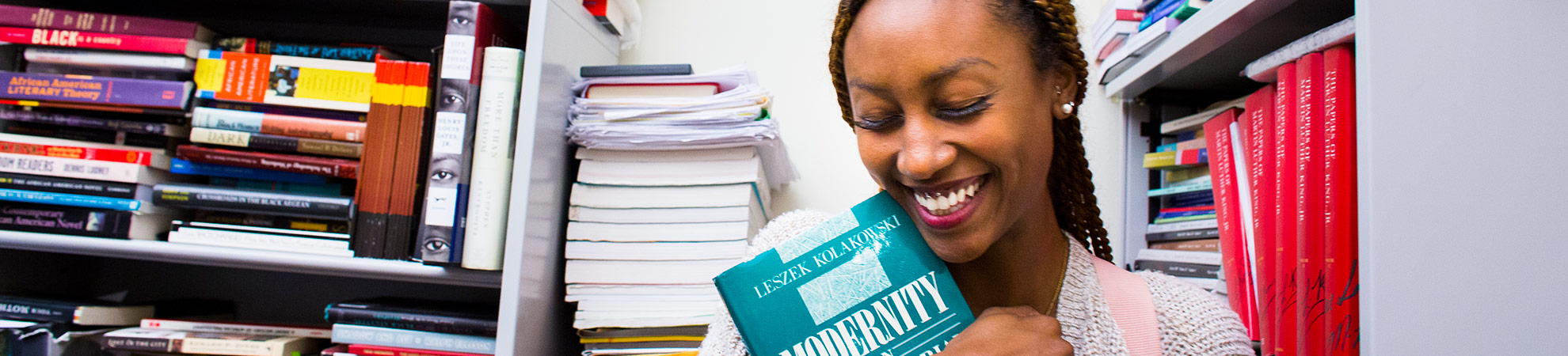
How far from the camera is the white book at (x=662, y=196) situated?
111 cm

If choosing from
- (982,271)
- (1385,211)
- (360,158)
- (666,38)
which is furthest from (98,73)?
(1385,211)

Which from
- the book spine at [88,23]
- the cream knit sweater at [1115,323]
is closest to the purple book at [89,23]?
the book spine at [88,23]

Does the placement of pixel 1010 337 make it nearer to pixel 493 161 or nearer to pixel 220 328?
pixel 493 161

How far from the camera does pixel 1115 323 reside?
0.67 m

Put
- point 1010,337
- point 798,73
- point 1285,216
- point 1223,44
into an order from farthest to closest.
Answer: point 798,73, point 1223,44, point 1285,216, point 1010,337

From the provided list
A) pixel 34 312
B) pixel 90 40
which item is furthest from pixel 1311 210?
pixel 34 312

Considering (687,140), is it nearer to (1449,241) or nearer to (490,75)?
(490,75)

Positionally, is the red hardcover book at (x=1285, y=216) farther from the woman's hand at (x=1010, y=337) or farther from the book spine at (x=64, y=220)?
the book spine at (x=64, y=220)

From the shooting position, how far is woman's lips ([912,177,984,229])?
61 centimetres

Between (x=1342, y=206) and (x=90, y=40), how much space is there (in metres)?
1.77

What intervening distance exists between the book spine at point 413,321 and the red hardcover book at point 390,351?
31 millimetres

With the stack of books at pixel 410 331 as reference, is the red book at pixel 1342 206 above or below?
above

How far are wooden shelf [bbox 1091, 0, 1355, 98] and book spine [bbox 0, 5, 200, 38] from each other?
59.4 inches

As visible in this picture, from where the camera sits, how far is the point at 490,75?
1.07m
